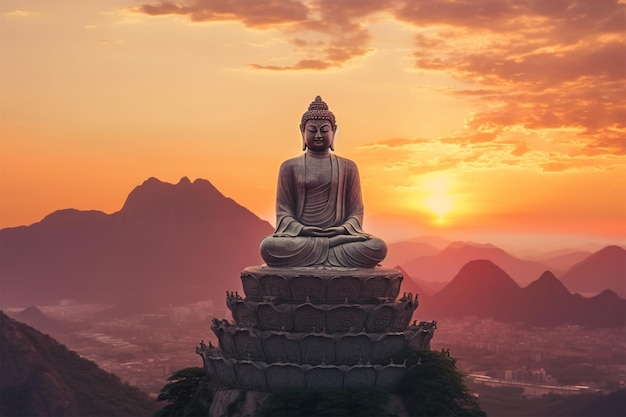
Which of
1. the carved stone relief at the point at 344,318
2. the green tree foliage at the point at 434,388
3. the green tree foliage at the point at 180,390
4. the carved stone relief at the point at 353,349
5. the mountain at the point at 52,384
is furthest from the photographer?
the mountain at the point at 52,384

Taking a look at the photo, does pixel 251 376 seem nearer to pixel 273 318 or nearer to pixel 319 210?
pixel 273 318

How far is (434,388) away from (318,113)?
4377mm

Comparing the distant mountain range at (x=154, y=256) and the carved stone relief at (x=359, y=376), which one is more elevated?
the distant mountain range at (x=154, y=256)

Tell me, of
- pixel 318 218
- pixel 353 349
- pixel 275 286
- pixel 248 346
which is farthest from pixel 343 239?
pixel 248 346

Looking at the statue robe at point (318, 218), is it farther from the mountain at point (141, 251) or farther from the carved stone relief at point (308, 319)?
the mountain at point (141, 251)

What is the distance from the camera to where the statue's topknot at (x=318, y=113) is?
575 inches

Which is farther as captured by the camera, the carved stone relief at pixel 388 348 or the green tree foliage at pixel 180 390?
the green tree foliage at pixel 180 390

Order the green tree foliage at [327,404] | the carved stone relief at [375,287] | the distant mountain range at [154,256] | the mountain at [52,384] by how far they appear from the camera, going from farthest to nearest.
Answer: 1. the distant mountain range at [154,256]
2. the mountain at [52,384]
3. the carved stone relief at [375,287]
4. the green tree foliage at [327,404]

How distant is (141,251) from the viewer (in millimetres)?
34625

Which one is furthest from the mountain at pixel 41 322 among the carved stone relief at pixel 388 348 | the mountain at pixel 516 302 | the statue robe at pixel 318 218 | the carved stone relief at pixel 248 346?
the carved stone relief at pixel 388 348

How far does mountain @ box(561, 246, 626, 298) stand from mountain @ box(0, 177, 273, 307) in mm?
10420

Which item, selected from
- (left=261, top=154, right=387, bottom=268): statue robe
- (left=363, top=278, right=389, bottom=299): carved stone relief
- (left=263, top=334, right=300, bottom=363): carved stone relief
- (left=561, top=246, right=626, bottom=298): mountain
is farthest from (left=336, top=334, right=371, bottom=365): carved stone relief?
(left=561, top=246, right=626, bottom=298): mountain

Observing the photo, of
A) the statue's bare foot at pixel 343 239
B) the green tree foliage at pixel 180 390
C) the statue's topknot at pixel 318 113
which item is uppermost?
the statue's topknot at pixel 318 113

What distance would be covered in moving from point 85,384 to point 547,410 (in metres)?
9.32
